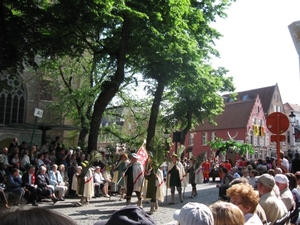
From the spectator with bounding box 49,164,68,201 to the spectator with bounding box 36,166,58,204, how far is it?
378 millimetres

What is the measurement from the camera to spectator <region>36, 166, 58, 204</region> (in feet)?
43.9

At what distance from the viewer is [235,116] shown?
198 ft

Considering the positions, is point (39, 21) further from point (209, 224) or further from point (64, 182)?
point (209, 224)

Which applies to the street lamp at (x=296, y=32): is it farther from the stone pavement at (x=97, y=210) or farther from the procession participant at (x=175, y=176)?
the stone pavement at (x=97, y=210)

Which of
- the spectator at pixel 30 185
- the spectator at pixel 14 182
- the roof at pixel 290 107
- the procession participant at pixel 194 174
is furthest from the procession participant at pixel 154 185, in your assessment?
the roof at pixel 290 107

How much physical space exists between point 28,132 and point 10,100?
11.9 feet

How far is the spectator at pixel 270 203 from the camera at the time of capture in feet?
17.0

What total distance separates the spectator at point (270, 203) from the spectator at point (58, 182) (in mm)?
10118

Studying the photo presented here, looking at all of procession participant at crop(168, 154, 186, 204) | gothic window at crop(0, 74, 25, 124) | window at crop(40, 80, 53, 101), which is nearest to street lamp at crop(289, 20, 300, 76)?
procession participant at crop(168, 154, 186, 204)

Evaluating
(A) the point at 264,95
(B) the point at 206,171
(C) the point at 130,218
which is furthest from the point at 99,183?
(A) the point at 264,95

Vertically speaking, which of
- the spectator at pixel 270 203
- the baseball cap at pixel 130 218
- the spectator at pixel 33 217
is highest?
the spectator at pixel 33 217

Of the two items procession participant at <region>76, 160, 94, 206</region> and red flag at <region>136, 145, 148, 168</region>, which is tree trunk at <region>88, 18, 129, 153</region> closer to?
procession participant at <region>76, 160, 94, 206</region>

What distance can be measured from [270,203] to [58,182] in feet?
35.4

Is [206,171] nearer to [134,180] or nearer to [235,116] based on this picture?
[134,180]
